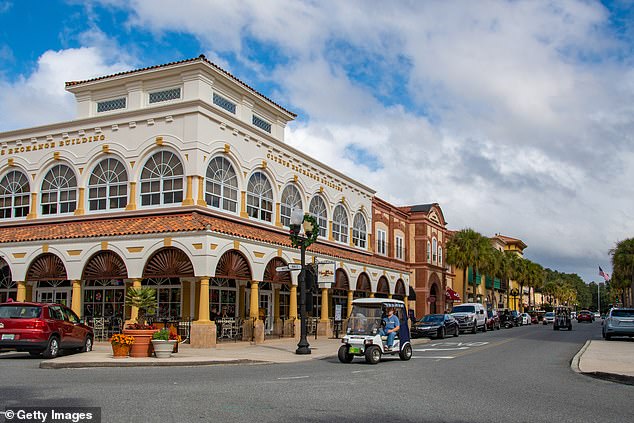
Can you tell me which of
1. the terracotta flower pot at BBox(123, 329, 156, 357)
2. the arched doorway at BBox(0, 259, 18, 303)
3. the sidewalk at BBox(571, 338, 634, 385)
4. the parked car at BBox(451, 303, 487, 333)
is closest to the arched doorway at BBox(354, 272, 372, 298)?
the parked car at BBox(451, 303, 487, 333)

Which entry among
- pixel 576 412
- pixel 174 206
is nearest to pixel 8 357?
pixel 174 206

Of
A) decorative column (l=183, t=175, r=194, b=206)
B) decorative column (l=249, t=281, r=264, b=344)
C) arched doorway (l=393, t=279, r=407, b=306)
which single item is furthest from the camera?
arched doorway (l=393, t=279, r=407, b=306)

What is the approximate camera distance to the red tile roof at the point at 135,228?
26438mm

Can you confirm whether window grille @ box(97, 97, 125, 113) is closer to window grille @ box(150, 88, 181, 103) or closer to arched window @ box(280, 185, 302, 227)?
window grille @ box(150, 88, 181, 103)

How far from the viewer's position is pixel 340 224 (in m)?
41.9

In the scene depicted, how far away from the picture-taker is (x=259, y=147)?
32.2 metres

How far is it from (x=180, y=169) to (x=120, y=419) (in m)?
20.4

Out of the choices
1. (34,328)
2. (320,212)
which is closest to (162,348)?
(34,328)

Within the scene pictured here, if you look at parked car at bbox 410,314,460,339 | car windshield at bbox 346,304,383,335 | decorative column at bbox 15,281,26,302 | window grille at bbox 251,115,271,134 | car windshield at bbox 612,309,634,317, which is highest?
window grille at bbox 251,115,271,134

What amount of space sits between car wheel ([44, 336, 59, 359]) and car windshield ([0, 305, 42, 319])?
861 mm

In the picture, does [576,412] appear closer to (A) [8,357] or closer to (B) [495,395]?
(B) [495,395]

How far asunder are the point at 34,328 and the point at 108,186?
41.8 feet

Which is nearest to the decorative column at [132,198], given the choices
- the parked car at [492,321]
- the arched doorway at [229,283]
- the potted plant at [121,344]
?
the arched doorway at [229,283]

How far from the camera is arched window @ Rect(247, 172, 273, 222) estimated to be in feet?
104
